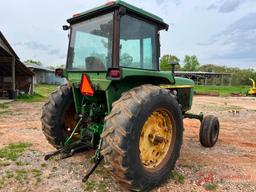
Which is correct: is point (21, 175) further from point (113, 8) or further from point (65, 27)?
point (113, 8)

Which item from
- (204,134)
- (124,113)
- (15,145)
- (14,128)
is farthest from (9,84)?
(124,113)

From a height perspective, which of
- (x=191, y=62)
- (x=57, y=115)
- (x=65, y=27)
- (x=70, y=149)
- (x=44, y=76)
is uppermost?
(x=191, y=62)

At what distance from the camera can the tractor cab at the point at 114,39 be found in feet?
12.0

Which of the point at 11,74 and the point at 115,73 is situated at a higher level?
the point at 11,74

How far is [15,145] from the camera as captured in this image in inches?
216

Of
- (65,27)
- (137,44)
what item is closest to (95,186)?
(137,44)

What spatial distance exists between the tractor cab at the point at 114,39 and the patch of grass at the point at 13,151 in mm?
1812

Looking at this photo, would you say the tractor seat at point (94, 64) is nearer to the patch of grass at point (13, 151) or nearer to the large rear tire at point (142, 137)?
the large rear tire at point (142, 137)

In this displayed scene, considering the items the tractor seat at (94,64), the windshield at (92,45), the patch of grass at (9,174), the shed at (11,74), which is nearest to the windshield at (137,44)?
the windshield at (92,45)

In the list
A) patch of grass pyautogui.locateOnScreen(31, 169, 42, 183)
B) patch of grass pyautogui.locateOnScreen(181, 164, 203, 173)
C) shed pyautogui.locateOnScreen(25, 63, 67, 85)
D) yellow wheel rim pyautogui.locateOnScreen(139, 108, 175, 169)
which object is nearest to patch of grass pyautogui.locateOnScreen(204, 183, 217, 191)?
patch of grass pyautogui.locateOnScreen(181, 164, 203, 173)

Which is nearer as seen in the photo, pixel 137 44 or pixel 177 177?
pixel 177 177

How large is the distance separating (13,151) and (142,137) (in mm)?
2705

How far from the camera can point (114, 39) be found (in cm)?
363

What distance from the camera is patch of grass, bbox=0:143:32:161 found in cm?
470
